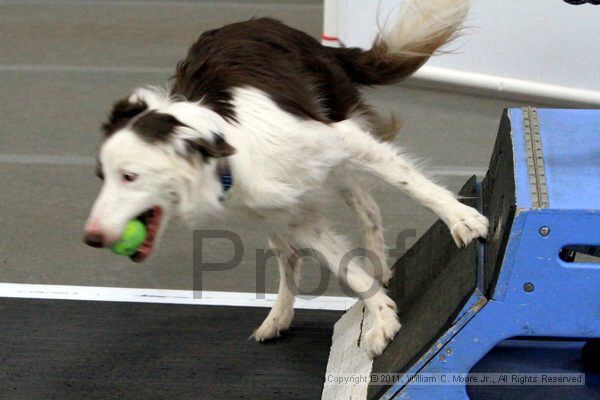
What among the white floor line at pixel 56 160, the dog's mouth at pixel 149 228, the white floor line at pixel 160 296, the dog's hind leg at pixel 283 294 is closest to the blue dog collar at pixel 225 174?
the dog's mouth at pixel 149 228

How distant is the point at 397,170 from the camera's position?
7.27ft

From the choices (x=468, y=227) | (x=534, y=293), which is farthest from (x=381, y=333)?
(x=534, y=293)

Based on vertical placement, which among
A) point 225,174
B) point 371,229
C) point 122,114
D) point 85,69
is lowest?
point 85,69

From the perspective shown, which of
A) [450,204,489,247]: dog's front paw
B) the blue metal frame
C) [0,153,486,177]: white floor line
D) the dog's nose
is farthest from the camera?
[0,153,486,177]: white floor line

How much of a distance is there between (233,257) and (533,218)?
5.07ft

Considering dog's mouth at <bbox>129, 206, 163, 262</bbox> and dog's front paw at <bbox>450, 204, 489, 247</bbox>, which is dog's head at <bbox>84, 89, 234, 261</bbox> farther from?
dog's front paw at <bbox>450, 204, 489, 247</bbox>

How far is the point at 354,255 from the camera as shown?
229 centimetres

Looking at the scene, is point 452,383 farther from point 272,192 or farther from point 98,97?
point 98,97

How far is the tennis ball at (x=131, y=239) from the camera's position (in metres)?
1.90

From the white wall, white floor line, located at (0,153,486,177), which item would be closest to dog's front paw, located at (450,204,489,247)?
white floor line, located at (0,153,486,177)

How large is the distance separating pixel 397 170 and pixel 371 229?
0.40 meters

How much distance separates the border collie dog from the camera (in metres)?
1.89

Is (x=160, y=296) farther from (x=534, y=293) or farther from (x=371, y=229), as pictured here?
(x=534, y=293)

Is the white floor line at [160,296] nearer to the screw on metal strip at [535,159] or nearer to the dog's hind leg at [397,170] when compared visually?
the dog's hind leg at [397,170]
